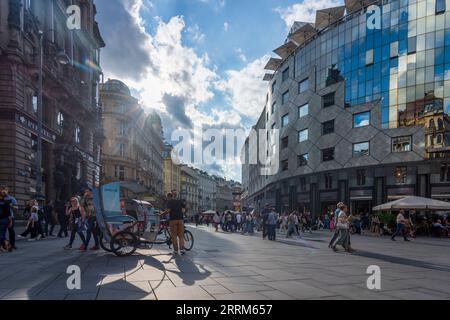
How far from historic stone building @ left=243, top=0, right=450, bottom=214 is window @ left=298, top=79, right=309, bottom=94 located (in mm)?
246

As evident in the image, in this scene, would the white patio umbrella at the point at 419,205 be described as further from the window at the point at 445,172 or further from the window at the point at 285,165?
the window at the point at 285,165

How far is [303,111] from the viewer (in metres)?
46.7

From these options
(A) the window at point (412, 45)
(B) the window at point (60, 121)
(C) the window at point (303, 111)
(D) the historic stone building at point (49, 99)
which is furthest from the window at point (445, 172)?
(B) the window at point (60, 121)

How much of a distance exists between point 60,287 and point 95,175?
130ft

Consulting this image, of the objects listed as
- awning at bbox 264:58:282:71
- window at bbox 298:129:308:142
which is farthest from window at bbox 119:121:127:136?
window at bbox 298:129:308:142

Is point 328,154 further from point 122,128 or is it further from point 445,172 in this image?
point 122,128

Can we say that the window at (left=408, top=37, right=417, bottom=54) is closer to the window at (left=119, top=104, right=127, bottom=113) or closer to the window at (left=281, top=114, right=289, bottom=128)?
the window at (left=281, top=114, right=289, bottom=128)

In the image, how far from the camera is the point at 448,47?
105 feet

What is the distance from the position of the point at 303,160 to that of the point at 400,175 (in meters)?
13.4

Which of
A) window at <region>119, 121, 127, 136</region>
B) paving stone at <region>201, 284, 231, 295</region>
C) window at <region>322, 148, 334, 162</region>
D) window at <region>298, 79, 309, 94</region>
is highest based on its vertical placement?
window at <region>298, 79, 309, 94</region>

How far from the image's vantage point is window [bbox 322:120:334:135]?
42.0 meters

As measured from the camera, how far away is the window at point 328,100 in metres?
41.9
